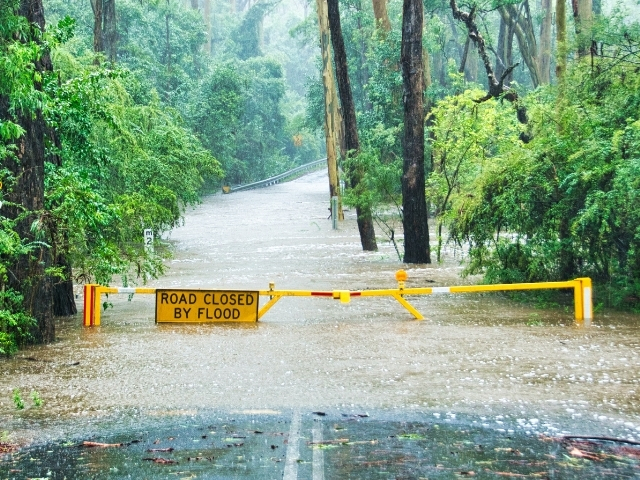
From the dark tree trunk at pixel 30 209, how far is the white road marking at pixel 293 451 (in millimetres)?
5472

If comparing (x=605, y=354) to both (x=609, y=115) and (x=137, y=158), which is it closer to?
(x=609, y=115)

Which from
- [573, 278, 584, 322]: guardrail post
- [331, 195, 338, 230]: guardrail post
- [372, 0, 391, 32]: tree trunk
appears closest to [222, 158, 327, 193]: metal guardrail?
[372, 0, 391, 32]: tree trunk

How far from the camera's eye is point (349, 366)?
1085 cm

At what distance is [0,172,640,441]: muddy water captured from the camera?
344 inches

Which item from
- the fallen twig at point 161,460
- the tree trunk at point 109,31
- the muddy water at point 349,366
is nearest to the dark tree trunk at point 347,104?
the muddy water at point 349,366

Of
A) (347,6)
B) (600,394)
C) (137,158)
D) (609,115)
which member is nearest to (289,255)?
(137,158)

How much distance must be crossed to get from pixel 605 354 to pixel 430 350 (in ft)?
6.91

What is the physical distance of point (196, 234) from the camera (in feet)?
126

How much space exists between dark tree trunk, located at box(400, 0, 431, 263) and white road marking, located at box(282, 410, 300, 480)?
15.2 metres

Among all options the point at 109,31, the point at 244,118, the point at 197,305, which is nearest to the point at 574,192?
the point at 197,305

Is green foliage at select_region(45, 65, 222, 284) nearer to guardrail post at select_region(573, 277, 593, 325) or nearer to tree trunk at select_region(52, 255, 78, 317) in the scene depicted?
tree trunk at select_region(52, 255, 78, 317)

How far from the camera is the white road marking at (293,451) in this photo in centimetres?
646

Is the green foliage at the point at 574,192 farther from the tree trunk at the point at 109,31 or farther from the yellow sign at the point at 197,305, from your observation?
the tree trunk at the point at 109,31

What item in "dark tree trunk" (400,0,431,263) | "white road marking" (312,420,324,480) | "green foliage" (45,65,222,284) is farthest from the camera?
"dark tree trunk" (400,0,431,263)
